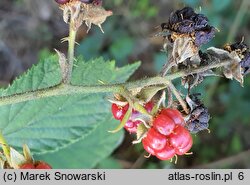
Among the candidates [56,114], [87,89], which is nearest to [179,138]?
[87,89]

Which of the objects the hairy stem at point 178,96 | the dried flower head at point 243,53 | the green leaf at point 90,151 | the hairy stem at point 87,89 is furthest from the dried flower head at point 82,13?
the green leaf at point 90,151

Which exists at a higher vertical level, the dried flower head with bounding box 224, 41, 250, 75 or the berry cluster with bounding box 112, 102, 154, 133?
the dried flower head with bounding box 224, 41, 250, 75

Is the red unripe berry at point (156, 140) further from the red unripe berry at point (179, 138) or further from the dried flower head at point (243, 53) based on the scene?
the dried flower head at point (243, 53)

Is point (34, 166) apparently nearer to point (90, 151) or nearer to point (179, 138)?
point (179, 138)

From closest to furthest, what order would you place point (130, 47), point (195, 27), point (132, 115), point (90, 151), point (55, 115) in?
1. point (195, 27)
2. point (132, 115)
3. point (55, 115)
4. point (90, 151)
5. point (130, 47)

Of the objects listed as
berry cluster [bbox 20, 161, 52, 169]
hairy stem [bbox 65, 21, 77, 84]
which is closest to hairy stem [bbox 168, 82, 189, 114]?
hairy stem [bbox 65, 21, 77, 84]

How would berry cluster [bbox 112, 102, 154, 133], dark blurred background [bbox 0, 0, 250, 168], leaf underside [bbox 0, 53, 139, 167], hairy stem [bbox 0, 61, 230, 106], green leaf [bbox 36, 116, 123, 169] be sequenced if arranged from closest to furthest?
hairy stem [bbox 0, 61, 230, 106] < berry cluster [bbox 112, 102, 154, 133] < leaf underside [bbox 0, 53, 139, 167] < green leaf [bbox 36, 116, 123, 169] < dark blurred background [bbox 0, 0, 250, 168]

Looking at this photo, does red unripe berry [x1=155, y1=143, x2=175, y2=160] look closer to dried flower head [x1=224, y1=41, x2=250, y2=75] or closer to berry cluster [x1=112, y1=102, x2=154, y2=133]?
berry cluster [x1=112, y1=102, x2=154, y2=133]

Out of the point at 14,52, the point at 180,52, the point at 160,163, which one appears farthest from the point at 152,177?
the point at 14,52
